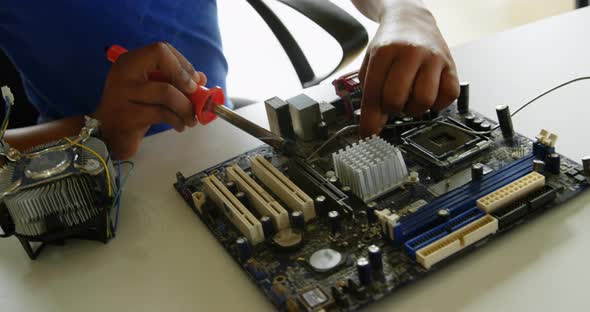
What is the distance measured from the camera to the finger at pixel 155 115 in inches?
46.9

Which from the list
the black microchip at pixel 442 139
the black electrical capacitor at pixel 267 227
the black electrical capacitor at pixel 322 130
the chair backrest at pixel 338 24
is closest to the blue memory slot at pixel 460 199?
the black microchip at pixel 442 139

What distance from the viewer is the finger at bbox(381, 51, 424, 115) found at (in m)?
1.06

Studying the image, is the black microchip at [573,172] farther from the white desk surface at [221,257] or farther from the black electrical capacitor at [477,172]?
the black electrical capacitor at [477,172]

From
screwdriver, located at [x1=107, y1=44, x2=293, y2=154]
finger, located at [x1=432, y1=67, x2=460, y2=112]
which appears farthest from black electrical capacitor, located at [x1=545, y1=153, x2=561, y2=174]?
screwdriver, located at [x1=107, y1=44, x2=293, y2=154]

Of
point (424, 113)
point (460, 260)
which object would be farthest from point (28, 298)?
point (424, 113)

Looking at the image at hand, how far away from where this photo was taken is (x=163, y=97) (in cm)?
115

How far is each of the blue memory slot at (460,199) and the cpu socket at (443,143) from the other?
3.0 inches

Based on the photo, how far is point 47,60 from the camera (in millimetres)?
1435

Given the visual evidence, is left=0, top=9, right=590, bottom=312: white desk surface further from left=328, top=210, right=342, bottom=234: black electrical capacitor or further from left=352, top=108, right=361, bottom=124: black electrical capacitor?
left=352, top=108, right=361, bottom=124: black electrical capacitor

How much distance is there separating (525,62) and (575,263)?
0.72 m

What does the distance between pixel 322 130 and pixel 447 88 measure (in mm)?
268

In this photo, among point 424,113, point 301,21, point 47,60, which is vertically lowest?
point 301,21

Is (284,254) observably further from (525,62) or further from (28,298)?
(525,62)

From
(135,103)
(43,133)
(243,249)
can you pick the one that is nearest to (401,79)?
(243,249)
